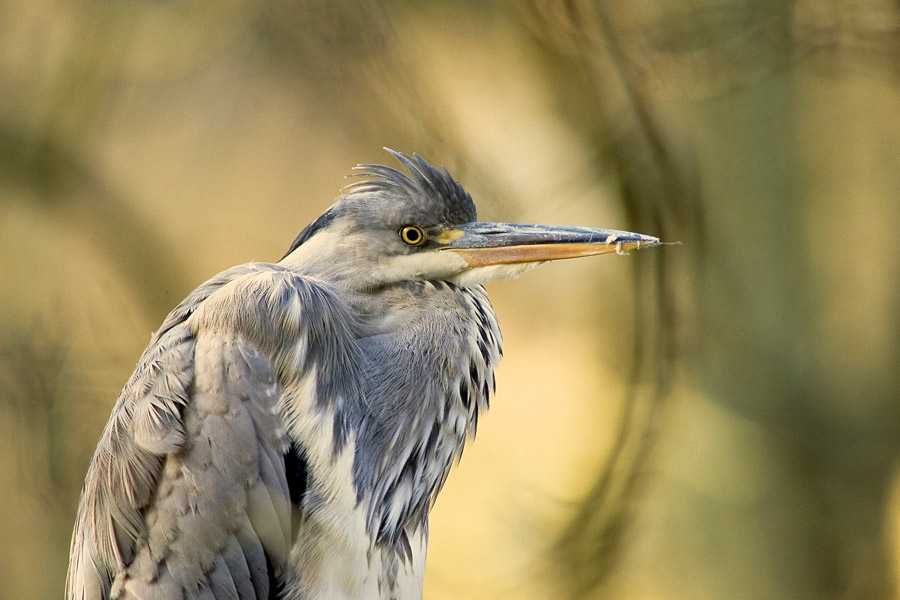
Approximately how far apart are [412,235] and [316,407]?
0.31 m

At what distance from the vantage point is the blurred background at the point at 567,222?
8.70 ft

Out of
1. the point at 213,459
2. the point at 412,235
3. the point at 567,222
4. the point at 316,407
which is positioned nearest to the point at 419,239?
the point at 412,235

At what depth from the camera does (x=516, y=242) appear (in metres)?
1.46

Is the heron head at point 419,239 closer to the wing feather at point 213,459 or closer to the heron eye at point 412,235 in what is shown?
the heron eye at point 412,235

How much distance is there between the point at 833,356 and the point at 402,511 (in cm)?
167

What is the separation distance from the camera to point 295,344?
1317mm

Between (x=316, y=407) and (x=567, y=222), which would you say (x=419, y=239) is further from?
(x=567, y=222)

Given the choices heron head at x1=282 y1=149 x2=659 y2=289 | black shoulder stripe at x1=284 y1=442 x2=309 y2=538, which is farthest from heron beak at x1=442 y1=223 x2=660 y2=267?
black shoulder stripe at x1=284 y1=442 x2=309 y2=538

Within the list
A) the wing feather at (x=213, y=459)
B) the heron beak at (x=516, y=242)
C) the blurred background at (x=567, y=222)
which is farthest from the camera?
the blurred background at (x=567, y=222)

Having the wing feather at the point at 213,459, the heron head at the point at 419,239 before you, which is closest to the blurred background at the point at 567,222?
the heron head at the point at 419,239

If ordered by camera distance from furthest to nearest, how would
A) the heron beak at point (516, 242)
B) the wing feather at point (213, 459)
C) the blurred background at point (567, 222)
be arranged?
the blurred background at point (567, 222)
the heron beak at point (516, 242)
the wing feather at point (213, 459)

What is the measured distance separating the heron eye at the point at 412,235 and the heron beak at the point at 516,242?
0.04 m

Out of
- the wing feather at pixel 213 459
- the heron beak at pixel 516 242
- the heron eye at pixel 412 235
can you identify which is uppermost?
the heron beak at pixel 516 242

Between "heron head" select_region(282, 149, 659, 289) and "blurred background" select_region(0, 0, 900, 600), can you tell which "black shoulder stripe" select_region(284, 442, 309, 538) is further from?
"blurred background" select_region(0, 0, 900, 600)
